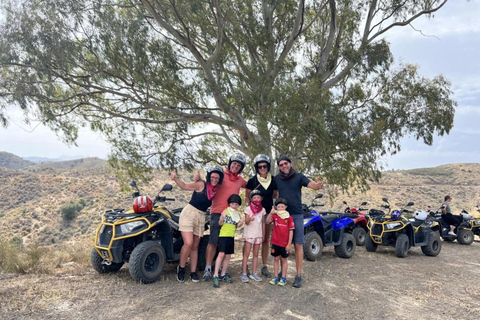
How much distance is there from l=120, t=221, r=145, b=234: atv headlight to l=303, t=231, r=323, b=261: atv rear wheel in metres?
3.46

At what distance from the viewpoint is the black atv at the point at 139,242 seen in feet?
16.6

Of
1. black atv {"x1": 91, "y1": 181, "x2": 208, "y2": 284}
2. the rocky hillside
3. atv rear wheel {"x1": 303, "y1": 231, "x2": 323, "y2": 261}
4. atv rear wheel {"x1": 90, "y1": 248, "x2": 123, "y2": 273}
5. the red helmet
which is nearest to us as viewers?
black atv {"x1": 91, "y1": 181, "x2": 208, "y2": 284}

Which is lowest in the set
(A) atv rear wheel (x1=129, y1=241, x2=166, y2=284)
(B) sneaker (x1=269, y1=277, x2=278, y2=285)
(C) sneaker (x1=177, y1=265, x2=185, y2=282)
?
(B) sneaker (x1=269, y1=277, x2=278, y2=285)

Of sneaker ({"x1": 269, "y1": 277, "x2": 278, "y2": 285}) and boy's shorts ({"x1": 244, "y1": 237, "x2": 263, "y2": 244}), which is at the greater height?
Answer: boy's shorts ({"x1": 244, "y1": 237, "x2": 263, "y2": 244})

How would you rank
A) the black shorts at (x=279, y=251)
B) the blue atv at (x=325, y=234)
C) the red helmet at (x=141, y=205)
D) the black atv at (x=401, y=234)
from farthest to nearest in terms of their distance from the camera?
the black atv at (x=401, y=234) < the blue atv at (x=325, y=234) < the red helmet at (x=141, y=205) < the black shorts at (x=279, y=251)

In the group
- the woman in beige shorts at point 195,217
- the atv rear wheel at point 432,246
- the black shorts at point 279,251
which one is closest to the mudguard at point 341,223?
the atv rear wheel at point 432,246

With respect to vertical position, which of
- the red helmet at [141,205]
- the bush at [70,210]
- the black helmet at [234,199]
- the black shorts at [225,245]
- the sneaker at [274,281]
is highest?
the black helmet at [234,199]

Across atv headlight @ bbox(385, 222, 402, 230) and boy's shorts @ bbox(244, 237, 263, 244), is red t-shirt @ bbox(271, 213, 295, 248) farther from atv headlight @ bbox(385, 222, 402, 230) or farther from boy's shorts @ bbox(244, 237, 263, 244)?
atv headlight @ bbox(385, 222, 402, 230)

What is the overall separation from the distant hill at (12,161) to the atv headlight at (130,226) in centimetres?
6733

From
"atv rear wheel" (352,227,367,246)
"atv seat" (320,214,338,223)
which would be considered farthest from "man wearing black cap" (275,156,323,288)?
"atv rear wheel" (352,227,367,246)

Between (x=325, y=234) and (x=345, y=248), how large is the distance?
55cm

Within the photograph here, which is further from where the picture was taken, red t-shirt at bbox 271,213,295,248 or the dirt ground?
red t-shirt at bbox 271,213,295,248

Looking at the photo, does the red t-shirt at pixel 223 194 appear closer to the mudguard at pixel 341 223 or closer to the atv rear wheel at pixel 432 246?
the mudguard at pixel 341 223

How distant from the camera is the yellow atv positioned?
199 inches
